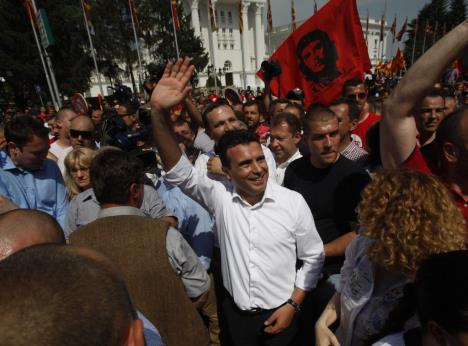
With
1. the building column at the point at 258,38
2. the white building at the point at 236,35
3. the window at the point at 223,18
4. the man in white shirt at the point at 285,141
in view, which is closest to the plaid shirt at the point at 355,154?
the man in white shirt at the point at 285,141

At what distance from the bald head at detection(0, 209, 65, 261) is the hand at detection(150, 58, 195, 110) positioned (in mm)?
886

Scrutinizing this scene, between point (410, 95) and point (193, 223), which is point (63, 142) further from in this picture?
point (410, 95)

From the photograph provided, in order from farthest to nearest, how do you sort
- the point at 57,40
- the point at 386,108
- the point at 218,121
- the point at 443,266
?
the point at 57,40 → the point at 218,121 → the point at 386,108 → the point at 443,266

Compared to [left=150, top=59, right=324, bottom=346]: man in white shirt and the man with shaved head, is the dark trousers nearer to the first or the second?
[left=150, top=59, right=324, bottom=346]: man in white shirt

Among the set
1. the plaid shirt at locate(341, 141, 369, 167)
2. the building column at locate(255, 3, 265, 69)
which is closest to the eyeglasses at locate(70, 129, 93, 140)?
the plaid shirt at locate(341, 141, 369, 167)

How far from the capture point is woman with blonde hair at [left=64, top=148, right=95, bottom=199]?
2.88 meters

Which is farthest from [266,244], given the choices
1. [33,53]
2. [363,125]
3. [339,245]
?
[33,53]

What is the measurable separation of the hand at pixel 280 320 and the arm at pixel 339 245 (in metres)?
0.46

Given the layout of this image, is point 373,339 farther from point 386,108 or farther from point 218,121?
point 218,121

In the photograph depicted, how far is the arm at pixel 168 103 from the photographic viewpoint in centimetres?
193

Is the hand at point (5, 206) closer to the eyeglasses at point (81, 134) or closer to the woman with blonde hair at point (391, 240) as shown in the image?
the eyeglasses at point (81, 134)

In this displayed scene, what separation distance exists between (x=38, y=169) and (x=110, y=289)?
275 centimetres

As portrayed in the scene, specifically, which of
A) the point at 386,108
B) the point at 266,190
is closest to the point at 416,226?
the point at 386,108

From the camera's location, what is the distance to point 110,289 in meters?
0.78
